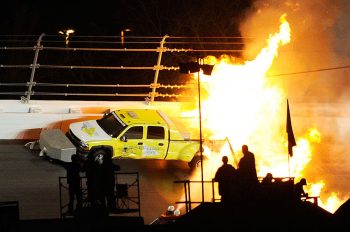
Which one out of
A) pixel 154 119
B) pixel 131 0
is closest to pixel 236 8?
pixel 131 0

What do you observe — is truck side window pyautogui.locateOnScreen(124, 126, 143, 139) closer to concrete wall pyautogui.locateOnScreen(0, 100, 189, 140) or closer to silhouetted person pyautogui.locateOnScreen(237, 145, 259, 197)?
concrete wall pyautogui.locateOnScreen(0, 100, 189, 140)

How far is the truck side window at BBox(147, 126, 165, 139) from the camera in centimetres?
1634

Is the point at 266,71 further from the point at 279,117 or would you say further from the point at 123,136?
the point at 123,136

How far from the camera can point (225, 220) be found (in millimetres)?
11703

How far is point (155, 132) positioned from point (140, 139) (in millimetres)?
380

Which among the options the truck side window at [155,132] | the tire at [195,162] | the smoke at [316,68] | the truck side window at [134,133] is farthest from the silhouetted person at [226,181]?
the smoke at [316,68]

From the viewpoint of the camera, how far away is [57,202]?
14227 mm

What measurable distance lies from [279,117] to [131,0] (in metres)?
21.5

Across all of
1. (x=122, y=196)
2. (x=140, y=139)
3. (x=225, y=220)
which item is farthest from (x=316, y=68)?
(x=225, y=220)

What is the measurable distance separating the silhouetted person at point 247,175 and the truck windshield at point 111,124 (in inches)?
144

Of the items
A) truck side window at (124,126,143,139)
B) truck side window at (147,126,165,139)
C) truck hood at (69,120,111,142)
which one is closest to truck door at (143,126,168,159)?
truck side window at (147,126,165,139)

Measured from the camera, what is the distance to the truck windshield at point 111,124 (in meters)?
16.2

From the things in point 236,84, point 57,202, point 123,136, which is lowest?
point 57,202

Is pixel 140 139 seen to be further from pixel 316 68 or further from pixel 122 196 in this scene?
pixel 316 68
